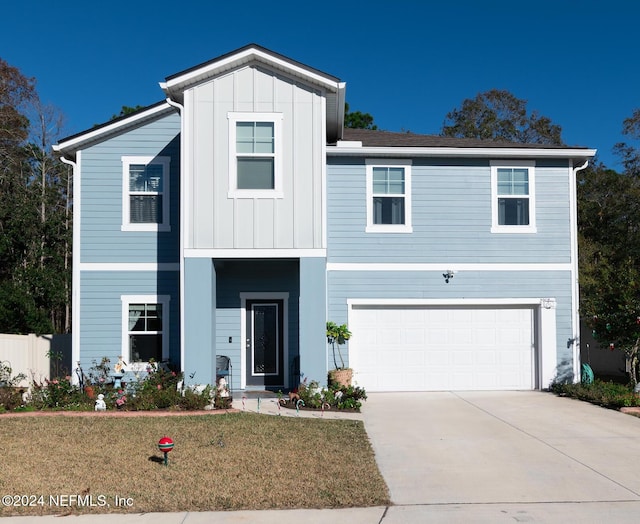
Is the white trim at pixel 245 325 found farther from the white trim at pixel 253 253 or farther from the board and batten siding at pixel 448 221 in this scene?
the white trim at pixel 253 253

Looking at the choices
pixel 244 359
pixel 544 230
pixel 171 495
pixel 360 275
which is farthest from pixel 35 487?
pixel 544 230

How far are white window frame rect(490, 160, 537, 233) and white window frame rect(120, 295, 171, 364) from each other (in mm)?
7489

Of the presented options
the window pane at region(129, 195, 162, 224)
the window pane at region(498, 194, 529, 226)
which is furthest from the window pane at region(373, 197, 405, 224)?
the window pane at region(129, 195, 162, 224)

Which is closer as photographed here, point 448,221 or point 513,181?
point 448,221

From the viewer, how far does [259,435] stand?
31.1 feet

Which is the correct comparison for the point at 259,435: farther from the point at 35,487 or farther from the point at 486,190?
the point at 486,190

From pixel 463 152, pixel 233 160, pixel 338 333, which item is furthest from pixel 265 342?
pixel 463 152

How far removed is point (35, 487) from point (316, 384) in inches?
248

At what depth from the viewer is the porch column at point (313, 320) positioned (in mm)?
12617

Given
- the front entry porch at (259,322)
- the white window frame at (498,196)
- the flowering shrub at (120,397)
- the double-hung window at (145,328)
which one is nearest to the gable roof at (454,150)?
the white window frame at (498,196)

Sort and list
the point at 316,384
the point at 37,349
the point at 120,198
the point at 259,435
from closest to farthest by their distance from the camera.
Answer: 1. the point at 259,435
2. the point at 316,384
3. the point at 120,198
4. the point at 37,349

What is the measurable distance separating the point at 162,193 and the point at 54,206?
1772 cm

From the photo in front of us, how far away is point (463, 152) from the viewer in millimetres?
14852

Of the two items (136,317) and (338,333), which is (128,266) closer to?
(136,317)
